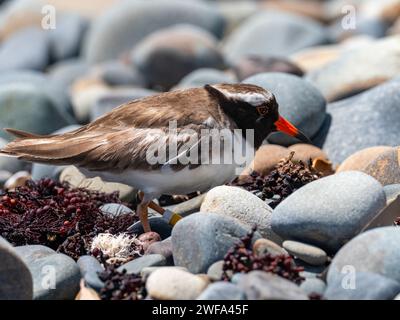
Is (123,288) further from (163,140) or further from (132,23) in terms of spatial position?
(132,23)

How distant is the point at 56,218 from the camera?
268 inches

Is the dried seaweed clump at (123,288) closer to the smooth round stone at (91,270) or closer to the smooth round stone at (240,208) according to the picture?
the smooth round stone at (91,270)

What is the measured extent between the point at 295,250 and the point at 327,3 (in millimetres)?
16731

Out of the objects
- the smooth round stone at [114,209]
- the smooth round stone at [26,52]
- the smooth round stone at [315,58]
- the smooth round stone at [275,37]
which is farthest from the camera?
the smooth round stone at [26,52]

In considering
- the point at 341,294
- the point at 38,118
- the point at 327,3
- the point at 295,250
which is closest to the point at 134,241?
the point at 295,250

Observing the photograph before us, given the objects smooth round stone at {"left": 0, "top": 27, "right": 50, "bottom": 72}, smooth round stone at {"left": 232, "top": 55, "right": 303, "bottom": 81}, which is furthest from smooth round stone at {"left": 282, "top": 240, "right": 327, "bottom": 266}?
smooth round stone at {"left": 0, "top": 27, "right": 50, "bottom": 72}

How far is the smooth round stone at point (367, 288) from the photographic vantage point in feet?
16.8

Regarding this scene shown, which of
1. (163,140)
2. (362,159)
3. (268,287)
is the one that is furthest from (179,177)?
(362,159)

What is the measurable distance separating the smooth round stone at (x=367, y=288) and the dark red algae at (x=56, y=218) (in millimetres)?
2140

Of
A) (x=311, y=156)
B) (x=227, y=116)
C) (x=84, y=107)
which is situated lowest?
(x=84, y=107)

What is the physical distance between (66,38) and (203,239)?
12.3m

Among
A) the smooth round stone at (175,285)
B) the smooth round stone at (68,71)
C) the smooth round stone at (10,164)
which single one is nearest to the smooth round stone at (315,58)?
the smooth round stone at (68,71)

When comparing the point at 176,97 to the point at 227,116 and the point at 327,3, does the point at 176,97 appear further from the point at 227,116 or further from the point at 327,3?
the point at 327,3
